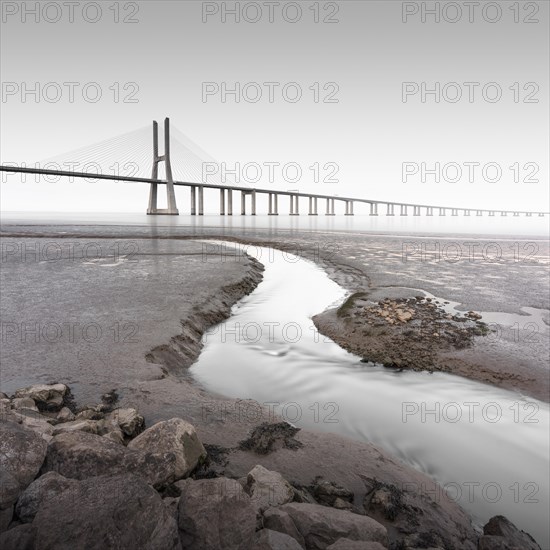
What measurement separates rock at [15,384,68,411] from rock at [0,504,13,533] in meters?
2.32

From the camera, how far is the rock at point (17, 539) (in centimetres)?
217

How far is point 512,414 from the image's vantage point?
17.1 ft

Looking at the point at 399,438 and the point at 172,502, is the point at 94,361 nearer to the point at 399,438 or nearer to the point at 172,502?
the point at 172,502

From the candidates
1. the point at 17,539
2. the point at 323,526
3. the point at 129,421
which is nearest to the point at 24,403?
the point at 129,421

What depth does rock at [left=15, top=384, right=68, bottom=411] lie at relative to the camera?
463 centimetres

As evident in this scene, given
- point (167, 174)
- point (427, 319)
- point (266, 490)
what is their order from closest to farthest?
point (266, 490) < point (427, 319) < point (167, 174)

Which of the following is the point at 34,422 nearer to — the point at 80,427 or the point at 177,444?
the point at 80,427

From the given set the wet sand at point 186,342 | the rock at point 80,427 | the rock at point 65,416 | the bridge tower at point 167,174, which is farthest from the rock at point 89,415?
the bridge tower at point 167,174

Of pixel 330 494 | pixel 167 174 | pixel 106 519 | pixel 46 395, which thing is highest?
pixel 167 174

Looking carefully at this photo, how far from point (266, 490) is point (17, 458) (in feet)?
6.10

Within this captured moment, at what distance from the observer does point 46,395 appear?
4.73 m

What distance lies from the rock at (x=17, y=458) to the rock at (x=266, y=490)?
160 cm

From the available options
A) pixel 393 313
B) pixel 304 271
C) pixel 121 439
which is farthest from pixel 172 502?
pixel 304 271

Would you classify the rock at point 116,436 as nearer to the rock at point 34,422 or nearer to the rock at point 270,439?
the rock at point 34,422
